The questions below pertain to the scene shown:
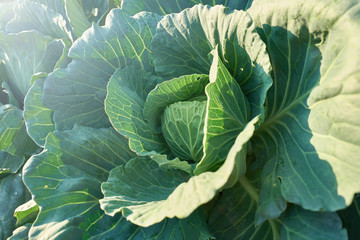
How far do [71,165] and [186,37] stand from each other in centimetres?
83

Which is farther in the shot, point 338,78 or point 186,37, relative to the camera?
point 186,37

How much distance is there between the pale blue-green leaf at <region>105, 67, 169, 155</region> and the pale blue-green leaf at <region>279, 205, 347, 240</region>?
A: 61 centimetres

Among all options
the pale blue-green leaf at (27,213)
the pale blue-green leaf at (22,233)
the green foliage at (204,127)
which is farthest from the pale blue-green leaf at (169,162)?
the pale blue-green leaf at (22,233)

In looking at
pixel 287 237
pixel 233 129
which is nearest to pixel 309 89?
pixel 233 129

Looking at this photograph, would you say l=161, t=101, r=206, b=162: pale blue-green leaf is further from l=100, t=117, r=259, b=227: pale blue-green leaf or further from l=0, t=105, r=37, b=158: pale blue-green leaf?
l=0, t=105, r=37, b=158: pale blue-green leaf

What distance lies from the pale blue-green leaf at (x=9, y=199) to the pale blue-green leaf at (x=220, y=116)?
1429mm

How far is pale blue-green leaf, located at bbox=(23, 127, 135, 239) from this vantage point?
1.42 metres

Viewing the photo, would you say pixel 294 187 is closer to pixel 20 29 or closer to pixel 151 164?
pixel 151 164

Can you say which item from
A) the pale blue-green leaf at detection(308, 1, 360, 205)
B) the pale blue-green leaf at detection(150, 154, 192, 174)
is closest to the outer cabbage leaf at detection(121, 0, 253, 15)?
the pale blue-green leaf at detection(308, 1, 360, 205)

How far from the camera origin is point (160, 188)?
4.88 feet

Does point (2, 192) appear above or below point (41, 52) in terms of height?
below

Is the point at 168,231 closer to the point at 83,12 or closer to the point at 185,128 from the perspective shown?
the point at 185,128

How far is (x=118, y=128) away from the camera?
141 centimetres

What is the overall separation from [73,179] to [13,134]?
93cm
